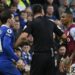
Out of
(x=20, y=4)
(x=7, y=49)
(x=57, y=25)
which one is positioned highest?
(x=57, y=25)

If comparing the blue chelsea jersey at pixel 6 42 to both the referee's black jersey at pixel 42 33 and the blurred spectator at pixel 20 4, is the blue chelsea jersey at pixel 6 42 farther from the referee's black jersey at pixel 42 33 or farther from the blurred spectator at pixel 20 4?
the blurred spectator at pixel 20 4

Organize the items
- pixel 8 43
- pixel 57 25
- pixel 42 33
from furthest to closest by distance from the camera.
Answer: pixel 57 25 < pixel 42 33 < pixel 8 43

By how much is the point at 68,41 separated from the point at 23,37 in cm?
94

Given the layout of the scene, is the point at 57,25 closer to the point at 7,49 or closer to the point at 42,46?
the point at 42,46

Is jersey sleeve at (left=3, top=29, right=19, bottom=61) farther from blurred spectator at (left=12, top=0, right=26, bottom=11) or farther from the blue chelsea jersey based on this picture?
blurred spectator at (left=12, top=0, right=26, bottom=11)

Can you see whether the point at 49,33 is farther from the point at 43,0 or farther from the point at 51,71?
the point at 43,0

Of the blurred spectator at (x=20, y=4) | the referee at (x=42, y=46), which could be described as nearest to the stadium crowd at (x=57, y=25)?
the blurred spectator at (x=20, y=4)

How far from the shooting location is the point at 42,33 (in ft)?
32.9

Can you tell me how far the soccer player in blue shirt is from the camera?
9.60 metres

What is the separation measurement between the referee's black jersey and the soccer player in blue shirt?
484 millimetres

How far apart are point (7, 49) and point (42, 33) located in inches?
34.6

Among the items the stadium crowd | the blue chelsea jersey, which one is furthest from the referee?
the blue chelsea jersey

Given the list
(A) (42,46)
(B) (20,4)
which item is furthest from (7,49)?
(B) (20,4)

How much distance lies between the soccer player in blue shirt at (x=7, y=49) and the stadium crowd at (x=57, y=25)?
8cm
